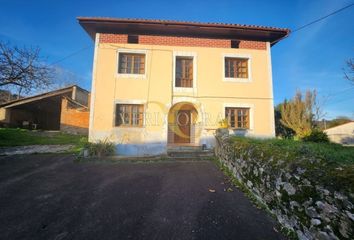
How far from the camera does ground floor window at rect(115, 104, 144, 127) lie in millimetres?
9844

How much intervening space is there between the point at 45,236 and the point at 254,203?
170 inches

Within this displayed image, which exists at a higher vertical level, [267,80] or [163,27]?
[163,27]

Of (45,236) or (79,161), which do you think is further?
(79,161)

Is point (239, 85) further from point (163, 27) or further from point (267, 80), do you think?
point (163, 27)

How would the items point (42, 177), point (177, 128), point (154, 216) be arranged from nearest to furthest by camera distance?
1. point (154, 216)
2. point (42, 177)
3. point (177, 128)

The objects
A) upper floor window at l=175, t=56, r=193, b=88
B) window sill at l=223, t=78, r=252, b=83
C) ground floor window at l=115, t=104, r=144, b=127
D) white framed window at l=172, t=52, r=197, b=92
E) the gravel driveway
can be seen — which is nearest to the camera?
the gravel driveway

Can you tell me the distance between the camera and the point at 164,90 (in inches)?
391

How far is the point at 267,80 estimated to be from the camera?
10469 millimetres

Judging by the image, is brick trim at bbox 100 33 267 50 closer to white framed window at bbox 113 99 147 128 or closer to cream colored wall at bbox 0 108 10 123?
white framed window at bbox 113 99 147 128

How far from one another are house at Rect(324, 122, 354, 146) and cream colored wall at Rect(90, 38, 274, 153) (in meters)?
17.3

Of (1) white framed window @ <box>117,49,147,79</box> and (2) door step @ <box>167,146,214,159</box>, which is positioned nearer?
(2) door step @ <box>167,146,214,159</box>

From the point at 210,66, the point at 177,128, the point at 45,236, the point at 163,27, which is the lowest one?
the point at 45,236

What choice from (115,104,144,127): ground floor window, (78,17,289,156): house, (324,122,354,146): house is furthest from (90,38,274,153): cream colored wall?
(324,122,354,146): house

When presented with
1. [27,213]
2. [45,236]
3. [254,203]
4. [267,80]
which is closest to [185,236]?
[254,203]
